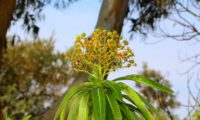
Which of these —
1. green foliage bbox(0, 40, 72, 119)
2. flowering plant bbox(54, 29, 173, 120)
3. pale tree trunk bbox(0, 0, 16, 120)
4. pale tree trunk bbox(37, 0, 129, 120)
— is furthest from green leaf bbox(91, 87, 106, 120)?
green foliage bbox(0, 40, 72, 119)

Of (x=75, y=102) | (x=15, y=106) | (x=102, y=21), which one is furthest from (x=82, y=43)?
(x=15, y=106)

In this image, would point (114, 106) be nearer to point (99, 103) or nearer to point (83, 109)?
point (99, 103)

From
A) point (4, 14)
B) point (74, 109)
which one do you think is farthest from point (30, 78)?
point (74, 109)

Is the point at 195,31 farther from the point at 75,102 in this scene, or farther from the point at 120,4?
the point at 75,102

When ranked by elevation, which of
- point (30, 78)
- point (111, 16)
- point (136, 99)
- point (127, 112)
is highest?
point (111, 16)

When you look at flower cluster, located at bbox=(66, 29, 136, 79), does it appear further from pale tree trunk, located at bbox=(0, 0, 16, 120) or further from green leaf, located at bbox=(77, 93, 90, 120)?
pale tree trunk, located at bbox=(0, 0, 16, 120)

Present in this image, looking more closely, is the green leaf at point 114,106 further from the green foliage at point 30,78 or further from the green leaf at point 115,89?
the green foliage at point 30,78

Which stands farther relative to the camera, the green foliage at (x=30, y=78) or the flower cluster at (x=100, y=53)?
the green foliage at (x=30, y=78)

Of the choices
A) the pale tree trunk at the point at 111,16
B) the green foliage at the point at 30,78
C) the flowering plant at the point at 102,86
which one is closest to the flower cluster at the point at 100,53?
the flowering plant at the point at 102,86
